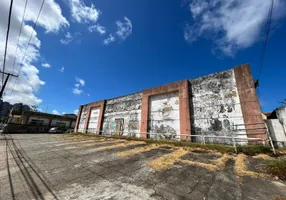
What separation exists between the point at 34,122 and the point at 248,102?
36.9m

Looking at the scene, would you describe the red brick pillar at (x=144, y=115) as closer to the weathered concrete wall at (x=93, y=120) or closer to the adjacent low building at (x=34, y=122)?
the weathered concrete wall at (x=93, y=120)

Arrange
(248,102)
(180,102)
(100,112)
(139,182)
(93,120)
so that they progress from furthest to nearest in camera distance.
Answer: (93,120), (100,112), (180,102), (248,102), (139,182)

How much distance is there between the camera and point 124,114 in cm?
1488

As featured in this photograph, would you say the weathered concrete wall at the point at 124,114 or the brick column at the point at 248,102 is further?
the weathered concrete wall at the point at 124,114

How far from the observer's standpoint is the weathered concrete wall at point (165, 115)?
34.9 ft

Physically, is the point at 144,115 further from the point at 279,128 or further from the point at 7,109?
the point at 7,109

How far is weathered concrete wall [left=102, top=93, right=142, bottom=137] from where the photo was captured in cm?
1359

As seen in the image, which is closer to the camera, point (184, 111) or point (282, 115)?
point (282, 115)

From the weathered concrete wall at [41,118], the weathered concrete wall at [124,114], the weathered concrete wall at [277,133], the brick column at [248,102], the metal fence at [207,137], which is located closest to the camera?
the metal fence at [207,137]

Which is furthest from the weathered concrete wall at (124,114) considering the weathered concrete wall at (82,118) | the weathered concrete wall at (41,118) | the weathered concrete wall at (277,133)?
the weathered concrete wall at (41,118)

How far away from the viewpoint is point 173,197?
2.42 m

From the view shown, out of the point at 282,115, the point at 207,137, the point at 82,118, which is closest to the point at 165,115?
the point at 207,137

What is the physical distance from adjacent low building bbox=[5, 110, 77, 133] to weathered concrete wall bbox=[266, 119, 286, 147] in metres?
34.6

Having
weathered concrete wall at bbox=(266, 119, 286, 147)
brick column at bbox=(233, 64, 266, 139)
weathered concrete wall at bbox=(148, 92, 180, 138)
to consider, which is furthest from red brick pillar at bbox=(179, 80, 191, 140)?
weathered concrete wall at bbox=(266, 119, 286, 147)
